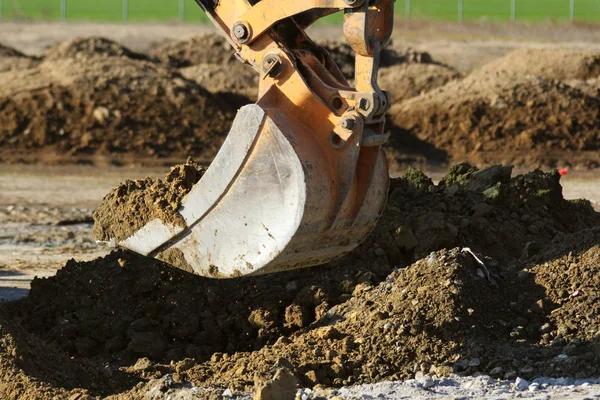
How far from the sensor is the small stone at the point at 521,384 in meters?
6.77

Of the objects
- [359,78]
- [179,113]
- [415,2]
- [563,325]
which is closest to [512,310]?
[563,325]

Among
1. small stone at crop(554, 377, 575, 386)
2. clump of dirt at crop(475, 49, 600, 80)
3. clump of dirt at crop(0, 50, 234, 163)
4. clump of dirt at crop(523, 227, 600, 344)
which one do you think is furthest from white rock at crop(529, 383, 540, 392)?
clump of dirt at crop(475, 49, 600, 80)

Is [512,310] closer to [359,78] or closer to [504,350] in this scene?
[504,350]

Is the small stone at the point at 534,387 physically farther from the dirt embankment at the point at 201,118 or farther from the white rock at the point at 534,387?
the dirt embankment at the point at 201,118

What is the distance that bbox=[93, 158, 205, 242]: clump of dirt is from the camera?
24.8 ft

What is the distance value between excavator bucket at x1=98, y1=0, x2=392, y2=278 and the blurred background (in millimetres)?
32908

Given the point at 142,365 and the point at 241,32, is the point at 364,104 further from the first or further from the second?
the point at 142,365

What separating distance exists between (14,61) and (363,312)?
17.6m

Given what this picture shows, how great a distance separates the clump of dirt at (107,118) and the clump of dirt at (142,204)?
11425 mm

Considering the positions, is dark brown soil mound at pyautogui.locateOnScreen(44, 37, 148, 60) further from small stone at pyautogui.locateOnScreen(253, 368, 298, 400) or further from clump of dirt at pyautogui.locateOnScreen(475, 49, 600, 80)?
small stone at pyautogui.locateOnScreen(253, 368, 298, 400)

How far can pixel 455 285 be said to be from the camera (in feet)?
25.1

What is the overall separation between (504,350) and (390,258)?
1.88m

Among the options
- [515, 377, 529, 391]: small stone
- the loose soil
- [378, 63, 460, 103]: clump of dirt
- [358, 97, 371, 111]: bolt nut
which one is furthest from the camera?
[378, 63, 460, 103]: clump of dirt

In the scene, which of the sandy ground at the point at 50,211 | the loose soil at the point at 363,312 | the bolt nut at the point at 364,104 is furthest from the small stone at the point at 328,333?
the sandy ground at the point at 50,211
